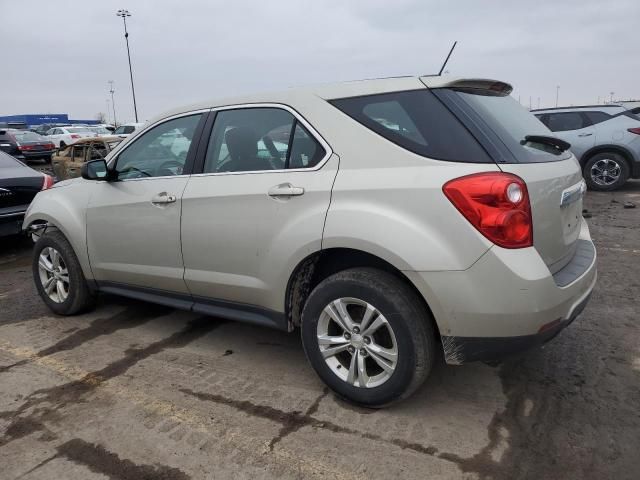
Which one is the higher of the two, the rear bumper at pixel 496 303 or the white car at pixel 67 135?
the white car at pixel 67 135

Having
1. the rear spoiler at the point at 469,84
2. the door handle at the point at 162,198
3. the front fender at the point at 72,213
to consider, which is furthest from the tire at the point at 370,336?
the front fender at the point at 72,213

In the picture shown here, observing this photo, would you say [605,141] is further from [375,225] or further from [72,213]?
[72,213]

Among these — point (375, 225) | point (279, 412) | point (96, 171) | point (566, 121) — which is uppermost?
point (566, 121)

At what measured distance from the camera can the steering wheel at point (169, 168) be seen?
355 cm

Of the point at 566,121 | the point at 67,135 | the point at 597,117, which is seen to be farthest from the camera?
the point at 67,135

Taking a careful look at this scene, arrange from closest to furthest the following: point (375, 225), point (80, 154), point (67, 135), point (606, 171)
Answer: point (375, 225) < point (606, 171) < point (80, 154) < point (67, 135)

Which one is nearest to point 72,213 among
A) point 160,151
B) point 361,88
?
point 160,151

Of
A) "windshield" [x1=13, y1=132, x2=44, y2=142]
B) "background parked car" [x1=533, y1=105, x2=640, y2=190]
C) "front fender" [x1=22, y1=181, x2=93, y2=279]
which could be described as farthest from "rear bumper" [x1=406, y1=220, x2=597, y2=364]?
"windshield" [x1=13, y1=132, x2=44, y2=142]

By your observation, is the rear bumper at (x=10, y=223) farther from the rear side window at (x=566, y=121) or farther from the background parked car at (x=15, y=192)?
the rear side window at (x=566, y=121)

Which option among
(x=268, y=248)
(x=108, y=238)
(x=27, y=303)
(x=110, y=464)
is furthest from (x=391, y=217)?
(x=27, y=303)

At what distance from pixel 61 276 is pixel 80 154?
10696 mm

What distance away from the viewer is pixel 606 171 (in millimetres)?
10148

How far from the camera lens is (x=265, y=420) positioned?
2789 mm

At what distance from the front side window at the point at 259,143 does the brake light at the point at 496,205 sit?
2.75ft
